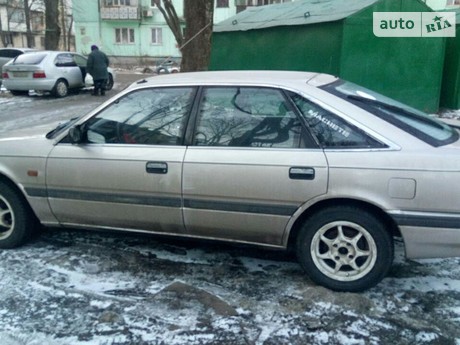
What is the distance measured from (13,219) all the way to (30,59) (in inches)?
445

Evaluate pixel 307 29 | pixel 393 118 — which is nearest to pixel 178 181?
pixel 393 118

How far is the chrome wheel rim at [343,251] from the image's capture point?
10.0 ft

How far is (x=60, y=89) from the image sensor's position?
13914 mm

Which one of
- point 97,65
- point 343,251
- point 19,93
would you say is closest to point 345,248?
point 343,251

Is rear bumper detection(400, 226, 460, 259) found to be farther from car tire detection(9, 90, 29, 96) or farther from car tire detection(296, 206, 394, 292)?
car tire detection(9, 90, 29, 96)

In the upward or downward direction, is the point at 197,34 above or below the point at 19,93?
above

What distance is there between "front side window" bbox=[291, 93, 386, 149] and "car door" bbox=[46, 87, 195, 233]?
914 mm

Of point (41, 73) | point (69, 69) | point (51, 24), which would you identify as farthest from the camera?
point (51, 24)

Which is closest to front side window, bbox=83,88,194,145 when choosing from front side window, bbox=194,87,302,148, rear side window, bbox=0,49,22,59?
front side window, bbox=194,87,302,148

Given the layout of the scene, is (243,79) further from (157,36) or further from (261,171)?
(157,36)

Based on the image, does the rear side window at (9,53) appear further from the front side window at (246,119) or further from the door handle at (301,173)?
the door handle at (301,173)

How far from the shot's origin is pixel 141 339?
8.79 ft

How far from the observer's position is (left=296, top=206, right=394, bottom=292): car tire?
301 cm

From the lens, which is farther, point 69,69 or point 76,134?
point 69,69
